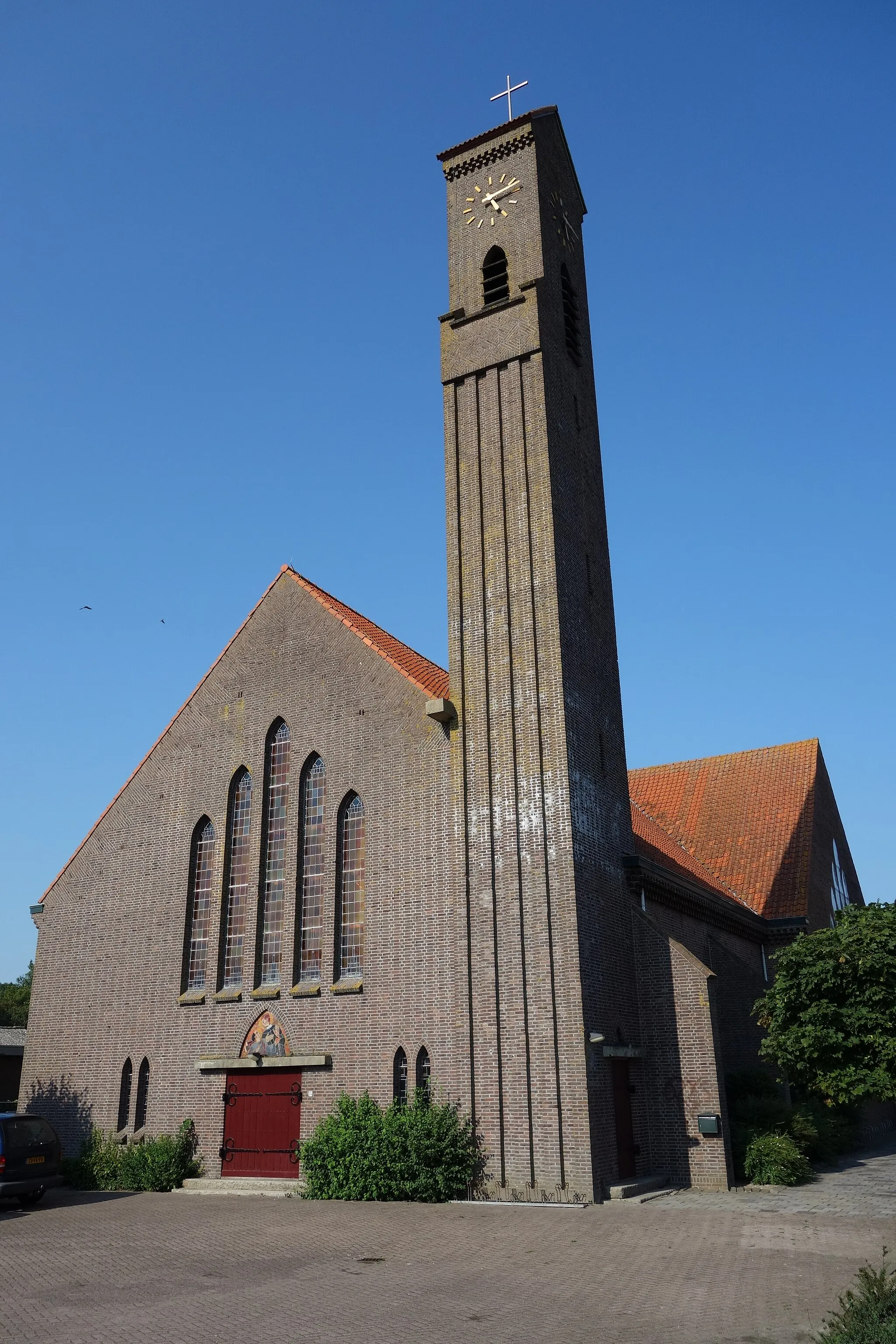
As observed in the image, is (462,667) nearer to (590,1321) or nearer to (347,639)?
(347,639)

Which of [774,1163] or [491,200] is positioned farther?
[491,200]

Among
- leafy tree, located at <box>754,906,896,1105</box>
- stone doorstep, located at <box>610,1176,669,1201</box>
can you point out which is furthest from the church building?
leafy tree, located at <box>754,906,896,1105</box>

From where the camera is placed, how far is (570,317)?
24859 mm

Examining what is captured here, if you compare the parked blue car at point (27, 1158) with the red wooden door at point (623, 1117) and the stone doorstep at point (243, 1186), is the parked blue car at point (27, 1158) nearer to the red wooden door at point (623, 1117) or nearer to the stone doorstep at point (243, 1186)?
the stone doorstep at point (243, 1186)

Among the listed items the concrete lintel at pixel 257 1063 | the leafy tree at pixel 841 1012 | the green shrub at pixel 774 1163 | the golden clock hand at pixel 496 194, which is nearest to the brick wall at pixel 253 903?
the concrete lintel at pixel 257 1063

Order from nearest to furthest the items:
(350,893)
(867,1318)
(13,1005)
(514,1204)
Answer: (867,1318) → (514,1204) → (350,893) → (13,1005)

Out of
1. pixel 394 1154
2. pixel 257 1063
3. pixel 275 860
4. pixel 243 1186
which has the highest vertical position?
pixel 275 860

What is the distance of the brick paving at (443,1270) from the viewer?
9.44 m

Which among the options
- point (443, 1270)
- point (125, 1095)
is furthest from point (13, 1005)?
point (443, 1270)

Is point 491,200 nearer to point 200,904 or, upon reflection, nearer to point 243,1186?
point 200,904

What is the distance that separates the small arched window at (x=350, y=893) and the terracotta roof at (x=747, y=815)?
33.2 feet

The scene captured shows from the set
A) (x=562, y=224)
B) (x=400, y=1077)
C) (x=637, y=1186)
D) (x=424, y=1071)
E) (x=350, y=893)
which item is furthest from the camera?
(x=562, y=224)

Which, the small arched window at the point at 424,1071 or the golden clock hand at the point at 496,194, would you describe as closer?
the small arched window at the point at 424,1071

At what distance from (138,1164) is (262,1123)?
107 inches
